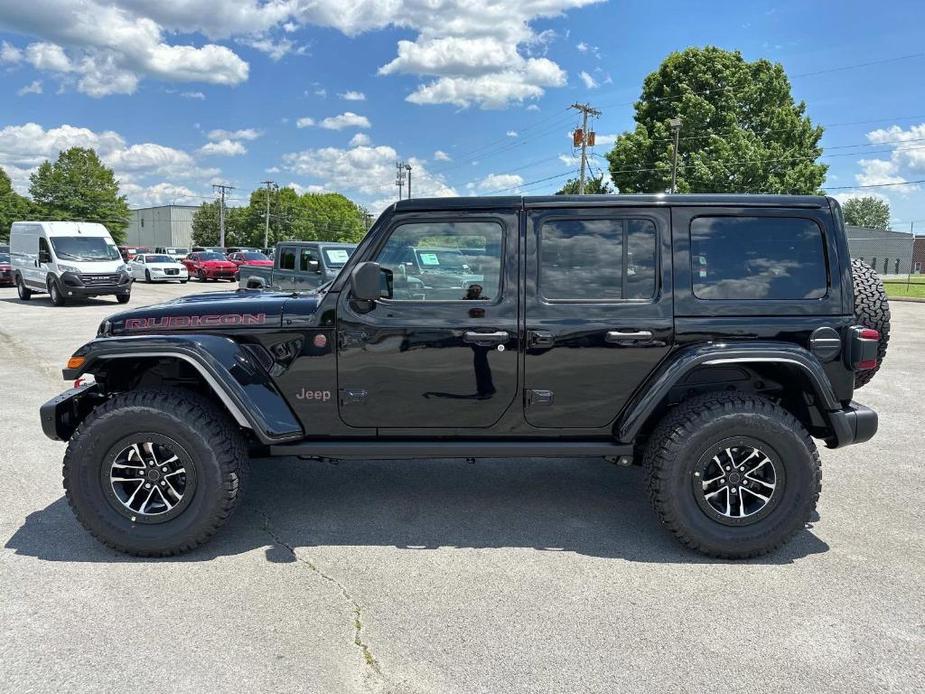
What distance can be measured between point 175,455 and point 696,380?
9.54 feet

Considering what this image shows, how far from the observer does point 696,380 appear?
3795 millimetres

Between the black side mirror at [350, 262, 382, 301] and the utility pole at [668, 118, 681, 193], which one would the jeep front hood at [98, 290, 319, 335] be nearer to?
A: the black side mirror at [350, 262, 382, 301]

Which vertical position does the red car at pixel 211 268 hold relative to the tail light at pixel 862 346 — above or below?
above

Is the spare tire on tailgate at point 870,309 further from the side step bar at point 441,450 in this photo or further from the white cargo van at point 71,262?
the white cargo van at point 71,262

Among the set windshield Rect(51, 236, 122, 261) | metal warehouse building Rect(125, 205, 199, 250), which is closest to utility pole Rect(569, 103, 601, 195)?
windshield Rect(51, 236, 122, 261)

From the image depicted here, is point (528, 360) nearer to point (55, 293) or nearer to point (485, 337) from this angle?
point (485, 337)

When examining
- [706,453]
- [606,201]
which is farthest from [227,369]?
[706,453]

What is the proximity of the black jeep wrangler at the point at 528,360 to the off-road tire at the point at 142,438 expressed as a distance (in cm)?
1

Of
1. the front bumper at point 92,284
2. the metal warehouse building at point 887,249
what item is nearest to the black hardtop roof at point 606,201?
the front bumper at point 92,284

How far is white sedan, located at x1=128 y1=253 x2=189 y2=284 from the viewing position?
3099 centimetres

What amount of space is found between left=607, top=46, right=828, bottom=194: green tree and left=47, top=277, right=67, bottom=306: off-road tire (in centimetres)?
2599

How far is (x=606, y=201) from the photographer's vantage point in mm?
3660

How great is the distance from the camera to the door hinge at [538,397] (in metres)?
3.67

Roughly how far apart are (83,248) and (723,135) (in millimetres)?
29640
